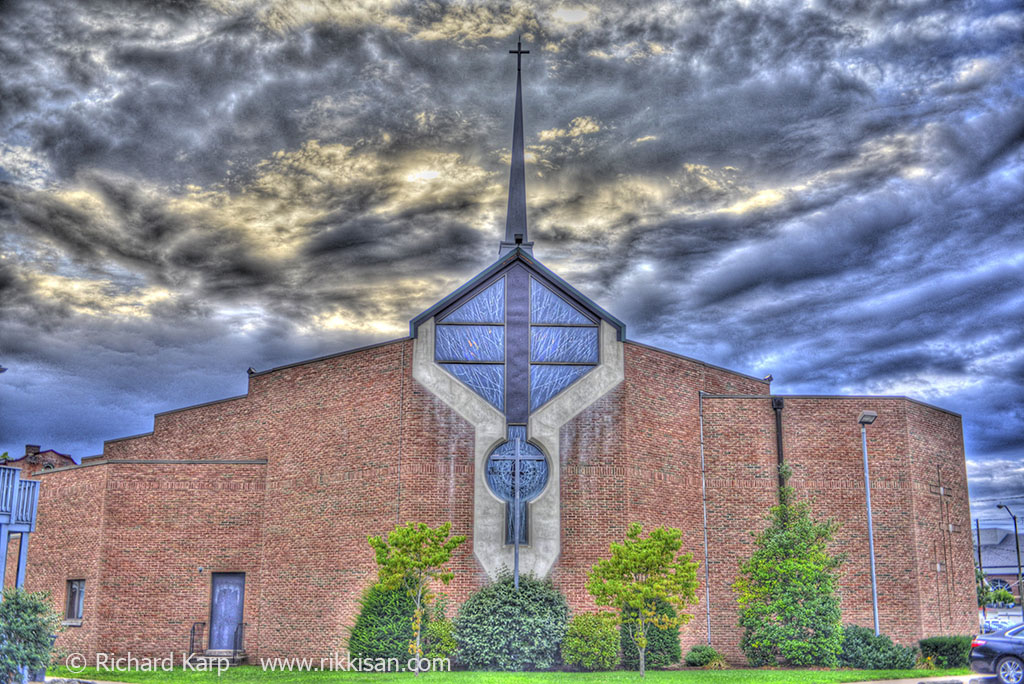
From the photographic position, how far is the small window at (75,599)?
2835cm

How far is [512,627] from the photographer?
A: 79.3 feet

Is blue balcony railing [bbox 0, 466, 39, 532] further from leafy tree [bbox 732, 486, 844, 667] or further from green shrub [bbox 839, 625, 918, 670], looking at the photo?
green shrub [bbox 839, 625, 918, 670]

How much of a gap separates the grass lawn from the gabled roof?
980cm

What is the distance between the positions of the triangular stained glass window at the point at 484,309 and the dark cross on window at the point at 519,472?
12.4ft

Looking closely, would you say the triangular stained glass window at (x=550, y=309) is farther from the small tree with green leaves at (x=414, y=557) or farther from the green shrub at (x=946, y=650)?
the green shrub at (x=946, y=650)

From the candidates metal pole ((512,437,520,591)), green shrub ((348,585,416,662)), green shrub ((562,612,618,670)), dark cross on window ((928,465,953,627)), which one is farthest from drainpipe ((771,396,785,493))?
green shrub ((348,585,416,662))

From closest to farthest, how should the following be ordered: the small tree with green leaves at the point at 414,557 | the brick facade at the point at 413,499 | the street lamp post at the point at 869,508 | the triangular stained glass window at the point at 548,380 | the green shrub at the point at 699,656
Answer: the small tree with green leaves at the point at 414,557, the green shrub at the point at 699,656, the brick facade at the point at 413,499, the triangular stained glass window at the point at 548,380, the street lamp post at the point at 869,508

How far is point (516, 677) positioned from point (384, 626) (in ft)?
13.8

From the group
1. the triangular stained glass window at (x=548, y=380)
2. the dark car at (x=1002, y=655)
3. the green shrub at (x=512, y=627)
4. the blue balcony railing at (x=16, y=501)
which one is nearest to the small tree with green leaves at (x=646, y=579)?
the green shrub at (x=512, y=627)

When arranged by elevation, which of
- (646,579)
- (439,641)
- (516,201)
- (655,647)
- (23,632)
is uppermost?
(516,201)

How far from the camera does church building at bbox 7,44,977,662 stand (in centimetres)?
2623

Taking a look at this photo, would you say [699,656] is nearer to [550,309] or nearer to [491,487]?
[491,487]

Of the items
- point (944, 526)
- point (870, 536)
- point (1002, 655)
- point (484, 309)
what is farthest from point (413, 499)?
point (944, 526)

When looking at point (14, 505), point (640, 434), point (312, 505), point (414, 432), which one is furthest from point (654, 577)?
point (14, 505)
